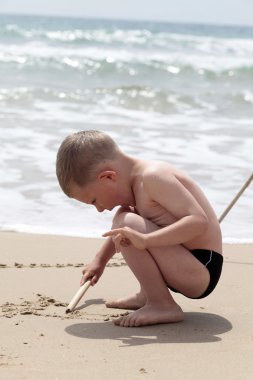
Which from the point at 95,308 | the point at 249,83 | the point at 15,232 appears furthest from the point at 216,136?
the point at 249,83

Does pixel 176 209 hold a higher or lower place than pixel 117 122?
higher

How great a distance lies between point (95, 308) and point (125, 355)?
2.09 feet

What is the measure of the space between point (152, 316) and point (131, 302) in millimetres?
242

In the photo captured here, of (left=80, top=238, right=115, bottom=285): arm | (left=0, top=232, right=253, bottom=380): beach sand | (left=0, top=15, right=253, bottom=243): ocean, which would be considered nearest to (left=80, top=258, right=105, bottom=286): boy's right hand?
(left=80, top=238, right=115, bottom=285): arm

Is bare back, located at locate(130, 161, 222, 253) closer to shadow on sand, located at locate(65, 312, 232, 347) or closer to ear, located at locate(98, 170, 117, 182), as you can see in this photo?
ear, located at locate(98, 170, 117, 182)

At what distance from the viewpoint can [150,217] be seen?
2818mm

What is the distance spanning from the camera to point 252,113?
10.2 m

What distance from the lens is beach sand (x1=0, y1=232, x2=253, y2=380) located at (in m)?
2.29

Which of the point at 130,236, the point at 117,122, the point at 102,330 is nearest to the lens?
the point at 130,236

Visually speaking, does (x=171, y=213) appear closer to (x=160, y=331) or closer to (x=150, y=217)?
(x=150, y=217)

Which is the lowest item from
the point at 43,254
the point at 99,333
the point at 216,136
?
the point at 216,136

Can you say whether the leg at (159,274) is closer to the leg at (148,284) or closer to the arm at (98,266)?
the leg at (148,284)

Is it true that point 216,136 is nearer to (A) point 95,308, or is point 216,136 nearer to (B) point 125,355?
(A) point 95,308

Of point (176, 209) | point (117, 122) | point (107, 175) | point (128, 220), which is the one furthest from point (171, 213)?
point (117, 122)
